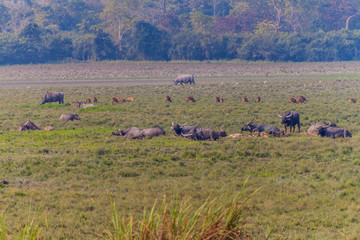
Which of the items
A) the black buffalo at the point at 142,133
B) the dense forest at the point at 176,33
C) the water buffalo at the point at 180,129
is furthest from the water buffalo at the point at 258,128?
the dense forest at the point at 176,33

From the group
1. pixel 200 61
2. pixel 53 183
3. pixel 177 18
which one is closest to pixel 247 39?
pixel 200 61

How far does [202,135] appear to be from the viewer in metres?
14.5

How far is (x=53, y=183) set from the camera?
9500mm

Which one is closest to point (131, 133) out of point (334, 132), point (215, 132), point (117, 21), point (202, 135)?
point (202, 135)

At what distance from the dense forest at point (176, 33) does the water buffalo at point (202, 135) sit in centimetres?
5596

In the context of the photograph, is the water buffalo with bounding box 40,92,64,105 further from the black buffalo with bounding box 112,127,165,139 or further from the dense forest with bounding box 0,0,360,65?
the dense forest with bounding box 0,0,360,65

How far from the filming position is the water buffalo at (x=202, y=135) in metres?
14.4

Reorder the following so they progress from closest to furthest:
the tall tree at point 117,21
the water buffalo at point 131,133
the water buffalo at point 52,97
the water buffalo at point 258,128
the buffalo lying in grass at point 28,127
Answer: the water buffalo at point 131,133 < the water buffalo at point 258,128 < the buffalo lying in grass at point 28,127 < the water buffalo at point 52,97 < the tall tree at point 117,21

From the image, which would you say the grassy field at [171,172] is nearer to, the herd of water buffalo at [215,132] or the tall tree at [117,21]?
the herd of water buffalo at [215,132]

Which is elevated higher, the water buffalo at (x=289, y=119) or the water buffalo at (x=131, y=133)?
the water buffalo at (x=289, y=119)

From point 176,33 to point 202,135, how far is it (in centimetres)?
6490

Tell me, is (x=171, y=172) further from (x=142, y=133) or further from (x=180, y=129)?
(x=180, y=129)

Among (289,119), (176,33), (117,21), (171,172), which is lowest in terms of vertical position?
(171,172)

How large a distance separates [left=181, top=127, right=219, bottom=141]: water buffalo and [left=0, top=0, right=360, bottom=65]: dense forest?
56.0 metres
